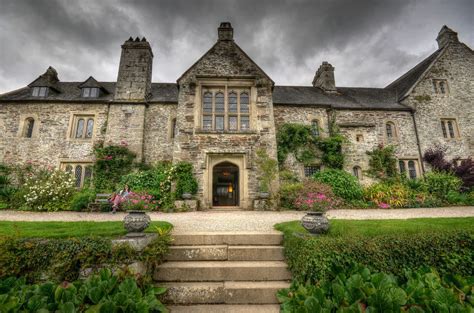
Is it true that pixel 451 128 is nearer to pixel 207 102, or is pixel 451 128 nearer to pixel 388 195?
pixel 388 195

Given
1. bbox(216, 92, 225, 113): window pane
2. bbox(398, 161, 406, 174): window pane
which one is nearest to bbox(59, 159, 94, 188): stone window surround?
bbox(216, 92, 225, 113): window pane

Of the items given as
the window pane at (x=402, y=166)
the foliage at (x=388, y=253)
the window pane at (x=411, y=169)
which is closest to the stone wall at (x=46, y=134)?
the foliage at (x=388, y=253)

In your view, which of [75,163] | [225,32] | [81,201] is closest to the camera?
[81,201]

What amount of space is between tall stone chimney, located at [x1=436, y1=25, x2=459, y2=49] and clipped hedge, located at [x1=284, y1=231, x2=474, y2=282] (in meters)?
22.8

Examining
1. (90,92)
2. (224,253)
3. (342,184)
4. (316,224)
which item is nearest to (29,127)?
(90,92)

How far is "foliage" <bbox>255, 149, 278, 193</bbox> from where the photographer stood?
1190cm

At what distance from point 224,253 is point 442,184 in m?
16.0

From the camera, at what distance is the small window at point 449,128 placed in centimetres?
1698

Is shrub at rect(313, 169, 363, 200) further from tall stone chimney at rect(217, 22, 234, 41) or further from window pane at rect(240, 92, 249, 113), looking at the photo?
tall stone chimney at rect(217, 22, 234, 41)

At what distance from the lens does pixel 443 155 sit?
16.1 metres

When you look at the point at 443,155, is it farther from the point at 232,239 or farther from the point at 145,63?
the point at 145,63

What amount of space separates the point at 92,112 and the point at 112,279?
16.1 m

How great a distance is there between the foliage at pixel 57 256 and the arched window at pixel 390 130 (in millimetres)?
18795

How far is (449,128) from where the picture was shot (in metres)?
17.2
